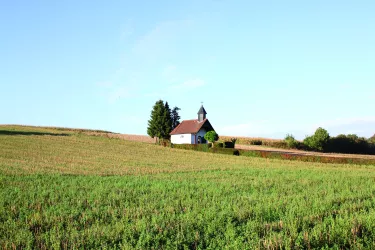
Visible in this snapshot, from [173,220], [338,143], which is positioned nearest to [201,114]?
[338,143]

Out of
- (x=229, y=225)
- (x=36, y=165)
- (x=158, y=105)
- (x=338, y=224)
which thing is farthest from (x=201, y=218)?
(x=158, y=105)

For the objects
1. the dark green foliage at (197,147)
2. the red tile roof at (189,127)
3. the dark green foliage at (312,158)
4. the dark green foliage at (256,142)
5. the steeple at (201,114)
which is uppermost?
the steeple at (201,114)

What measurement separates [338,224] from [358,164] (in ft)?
117

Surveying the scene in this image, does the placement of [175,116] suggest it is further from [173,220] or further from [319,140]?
[173,220]

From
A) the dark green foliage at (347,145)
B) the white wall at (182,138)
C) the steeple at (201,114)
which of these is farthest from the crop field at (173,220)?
the dark green foliage at (347,145)

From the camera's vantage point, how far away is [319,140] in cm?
7788

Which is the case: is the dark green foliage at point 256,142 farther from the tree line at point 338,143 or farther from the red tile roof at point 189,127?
the red tile roof at point 189,127

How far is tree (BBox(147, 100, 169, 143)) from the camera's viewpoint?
7988cm

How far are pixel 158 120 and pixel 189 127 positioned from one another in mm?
9554

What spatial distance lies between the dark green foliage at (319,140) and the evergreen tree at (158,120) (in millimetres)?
33643

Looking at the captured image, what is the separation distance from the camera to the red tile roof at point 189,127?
Answer: 71938mm

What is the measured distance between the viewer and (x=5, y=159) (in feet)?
110

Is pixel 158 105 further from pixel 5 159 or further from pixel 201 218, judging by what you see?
pixel 201 218

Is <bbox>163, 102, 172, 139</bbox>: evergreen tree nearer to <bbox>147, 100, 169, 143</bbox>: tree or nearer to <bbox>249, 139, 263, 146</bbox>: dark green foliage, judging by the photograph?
<bbox>147, 100, 169, 143</bbox>: tree
